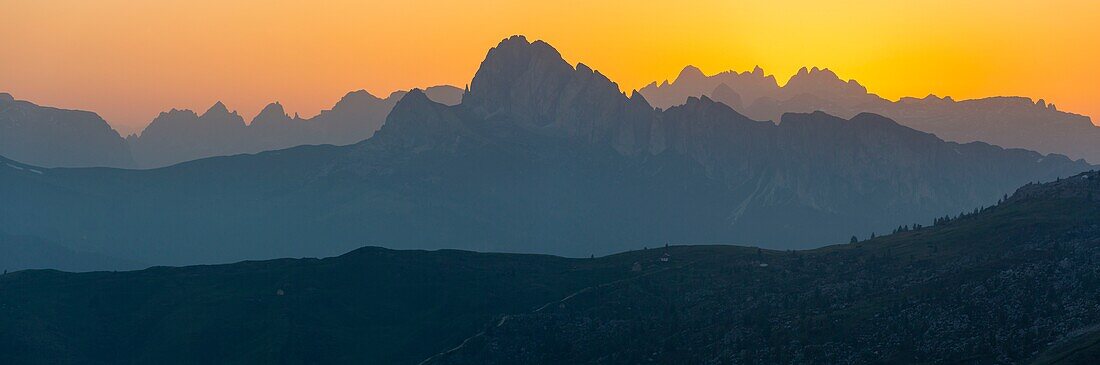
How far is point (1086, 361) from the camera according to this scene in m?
197
